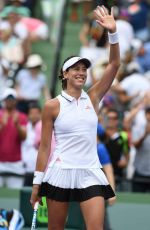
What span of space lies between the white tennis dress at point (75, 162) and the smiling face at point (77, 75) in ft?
0.69

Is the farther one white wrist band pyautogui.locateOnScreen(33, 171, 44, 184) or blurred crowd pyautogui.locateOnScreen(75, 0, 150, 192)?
blurred crowd pyautogui.locateOnScreen(75, 0, 150, 192)

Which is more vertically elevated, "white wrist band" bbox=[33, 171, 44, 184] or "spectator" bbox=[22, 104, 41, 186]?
"white wrist band" bbox=[33, 171, 44, 184]

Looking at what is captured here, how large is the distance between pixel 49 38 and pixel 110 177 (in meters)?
8.43

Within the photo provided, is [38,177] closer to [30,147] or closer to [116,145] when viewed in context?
[116,145]

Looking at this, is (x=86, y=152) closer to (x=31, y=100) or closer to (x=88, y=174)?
(x=88, y=174)

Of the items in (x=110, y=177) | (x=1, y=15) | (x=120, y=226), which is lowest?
(x=120, y=226)

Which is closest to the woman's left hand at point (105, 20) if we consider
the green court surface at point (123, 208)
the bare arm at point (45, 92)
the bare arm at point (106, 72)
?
the bare arm at point (106, 72)

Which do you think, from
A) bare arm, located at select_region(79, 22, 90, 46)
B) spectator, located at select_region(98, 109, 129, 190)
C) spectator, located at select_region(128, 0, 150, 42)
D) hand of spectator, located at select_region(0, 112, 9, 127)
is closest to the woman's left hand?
spectator, located at select_region(98, 109, 129, 190)

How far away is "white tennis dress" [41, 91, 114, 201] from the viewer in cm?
759

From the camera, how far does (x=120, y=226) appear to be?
32.6 feet

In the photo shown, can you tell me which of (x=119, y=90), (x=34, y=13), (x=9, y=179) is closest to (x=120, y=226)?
(x=9, y=179)

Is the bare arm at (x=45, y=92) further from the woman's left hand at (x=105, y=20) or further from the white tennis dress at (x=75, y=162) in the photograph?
the white tennis dress at (x=75, y=162)

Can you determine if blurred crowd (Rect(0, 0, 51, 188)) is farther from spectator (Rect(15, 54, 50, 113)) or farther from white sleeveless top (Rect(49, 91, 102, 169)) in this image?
white sleeveless top (Rect(49, 91, 102, 169))

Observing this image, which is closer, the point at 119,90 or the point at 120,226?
the point at 120,226
